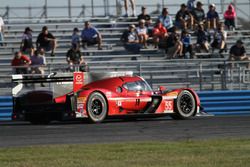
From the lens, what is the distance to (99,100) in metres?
19.0

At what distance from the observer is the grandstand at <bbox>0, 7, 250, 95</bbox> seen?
2456 cm

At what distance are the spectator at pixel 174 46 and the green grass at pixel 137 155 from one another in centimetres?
1380

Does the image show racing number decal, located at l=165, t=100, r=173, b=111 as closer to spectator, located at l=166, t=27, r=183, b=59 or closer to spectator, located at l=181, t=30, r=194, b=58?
spectator, located at l=166, t=27, r=183, b=59

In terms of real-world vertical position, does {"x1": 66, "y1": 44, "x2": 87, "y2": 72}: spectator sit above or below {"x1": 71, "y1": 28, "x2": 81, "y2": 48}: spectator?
below

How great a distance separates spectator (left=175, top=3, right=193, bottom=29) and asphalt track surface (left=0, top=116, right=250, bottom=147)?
34.6ft

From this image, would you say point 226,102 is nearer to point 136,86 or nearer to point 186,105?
point 186,105

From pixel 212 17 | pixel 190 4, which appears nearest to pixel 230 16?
pixel 212 17

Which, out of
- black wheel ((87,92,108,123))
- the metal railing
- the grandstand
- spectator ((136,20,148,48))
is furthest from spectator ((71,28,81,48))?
black wheel ((87,92,108,123))

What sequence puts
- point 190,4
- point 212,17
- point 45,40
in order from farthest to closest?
point 190,4, point 212,17, point 45,40

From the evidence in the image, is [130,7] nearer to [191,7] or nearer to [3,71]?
[191,7]

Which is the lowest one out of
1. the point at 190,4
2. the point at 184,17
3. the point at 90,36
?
the point at 90,36

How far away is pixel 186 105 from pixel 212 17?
414 inches

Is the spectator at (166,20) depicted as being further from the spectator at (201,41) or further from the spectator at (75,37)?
the spectator at (75,37)

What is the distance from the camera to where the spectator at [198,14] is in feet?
A: 99.9
